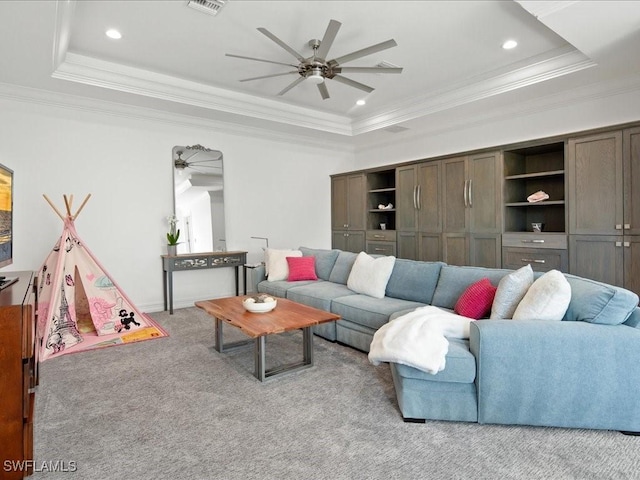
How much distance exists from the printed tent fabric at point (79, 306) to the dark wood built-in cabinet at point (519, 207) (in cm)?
369

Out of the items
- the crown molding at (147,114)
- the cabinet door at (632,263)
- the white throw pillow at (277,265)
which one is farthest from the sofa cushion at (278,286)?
the cabinet door at (632,263)

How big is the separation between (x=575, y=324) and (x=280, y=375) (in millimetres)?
2001

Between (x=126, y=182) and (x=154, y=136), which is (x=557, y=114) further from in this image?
(x=126, y=182)

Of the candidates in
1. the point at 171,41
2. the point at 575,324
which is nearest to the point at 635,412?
the point at 575,324

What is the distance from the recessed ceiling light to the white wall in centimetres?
135

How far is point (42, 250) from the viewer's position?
4.32 metres

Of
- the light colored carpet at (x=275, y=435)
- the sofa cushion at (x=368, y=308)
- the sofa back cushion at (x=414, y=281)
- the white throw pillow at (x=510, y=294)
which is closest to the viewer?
the light colored carpet at (x=275, y=435)

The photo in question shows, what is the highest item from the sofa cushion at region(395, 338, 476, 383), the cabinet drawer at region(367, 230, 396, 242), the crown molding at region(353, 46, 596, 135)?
the crown molding at region(353, 46, 596, 135)

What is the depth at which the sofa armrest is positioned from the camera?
2.07m

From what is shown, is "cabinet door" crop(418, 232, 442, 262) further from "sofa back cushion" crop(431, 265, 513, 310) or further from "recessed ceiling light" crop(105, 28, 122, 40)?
"recessed ceiling light" crop(105, 28, 122, 40)

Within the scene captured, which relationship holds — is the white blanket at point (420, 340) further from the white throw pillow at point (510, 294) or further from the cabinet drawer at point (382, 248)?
the cabinet drawer at point (382, 248)

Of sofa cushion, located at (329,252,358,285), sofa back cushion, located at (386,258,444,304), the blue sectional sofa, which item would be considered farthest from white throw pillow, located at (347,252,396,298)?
the blue sectional sofa

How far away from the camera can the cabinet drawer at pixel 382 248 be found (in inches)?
234

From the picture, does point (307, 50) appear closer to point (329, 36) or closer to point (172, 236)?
point (329, 36)
